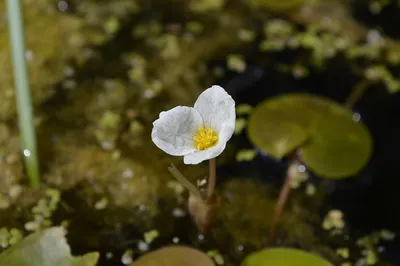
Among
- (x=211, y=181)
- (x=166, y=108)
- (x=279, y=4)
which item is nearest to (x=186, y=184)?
(x=211, y=181)

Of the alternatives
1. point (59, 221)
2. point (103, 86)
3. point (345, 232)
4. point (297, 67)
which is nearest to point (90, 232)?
point (59, 221)

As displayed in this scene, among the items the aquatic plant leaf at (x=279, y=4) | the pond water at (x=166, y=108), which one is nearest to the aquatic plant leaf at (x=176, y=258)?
the pond water at (x=166, y=108)

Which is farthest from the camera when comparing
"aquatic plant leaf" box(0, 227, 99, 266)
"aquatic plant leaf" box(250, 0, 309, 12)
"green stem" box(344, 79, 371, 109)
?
"aquatic plant leaf" box(250, 0, 309, 12)

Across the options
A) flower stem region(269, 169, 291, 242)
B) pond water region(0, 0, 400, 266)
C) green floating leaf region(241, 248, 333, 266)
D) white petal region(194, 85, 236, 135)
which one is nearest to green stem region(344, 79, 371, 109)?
pond water region(0, 0, 400, 266)

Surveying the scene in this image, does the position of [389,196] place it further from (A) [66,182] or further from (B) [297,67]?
(A) [66,182]

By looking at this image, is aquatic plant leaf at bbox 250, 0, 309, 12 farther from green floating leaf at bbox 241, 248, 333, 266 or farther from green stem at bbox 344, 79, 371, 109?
green floating leaf at bbox 241, 248, 333, 266

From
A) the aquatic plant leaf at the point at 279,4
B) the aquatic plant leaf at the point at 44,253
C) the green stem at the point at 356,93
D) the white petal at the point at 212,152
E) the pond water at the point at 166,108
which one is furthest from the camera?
the aquatic plant leaf at the point at 279,4

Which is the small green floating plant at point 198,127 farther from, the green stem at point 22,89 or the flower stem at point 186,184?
the green stem at point 22,89
